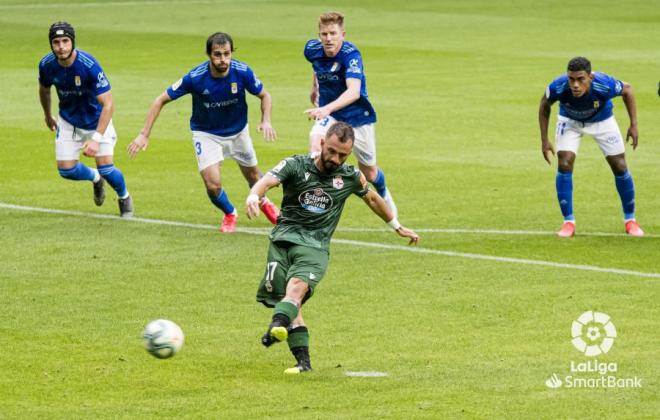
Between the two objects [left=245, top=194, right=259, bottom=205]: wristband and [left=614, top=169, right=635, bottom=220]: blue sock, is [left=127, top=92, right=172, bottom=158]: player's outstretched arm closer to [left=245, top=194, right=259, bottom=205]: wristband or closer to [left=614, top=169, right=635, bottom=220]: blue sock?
[left=245, top=194, right=259, bottom=205]: wristband

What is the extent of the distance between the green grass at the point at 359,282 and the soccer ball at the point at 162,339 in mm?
203

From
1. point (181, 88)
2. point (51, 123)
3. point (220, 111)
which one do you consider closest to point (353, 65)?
point (220, 111)

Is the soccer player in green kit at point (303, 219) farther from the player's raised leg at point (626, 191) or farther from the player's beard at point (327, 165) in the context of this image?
the player's raised leg at point (626, 191)

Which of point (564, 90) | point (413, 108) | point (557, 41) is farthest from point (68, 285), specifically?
point (557, 41)

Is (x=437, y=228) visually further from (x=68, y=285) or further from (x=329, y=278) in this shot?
(x=68, y=285)

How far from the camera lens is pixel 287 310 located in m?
11.1

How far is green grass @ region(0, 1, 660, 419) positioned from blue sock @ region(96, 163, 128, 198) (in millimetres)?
508

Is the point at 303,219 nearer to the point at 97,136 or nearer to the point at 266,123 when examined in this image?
the point at 266,123

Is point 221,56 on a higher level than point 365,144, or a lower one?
higher

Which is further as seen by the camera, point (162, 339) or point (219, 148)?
point (219, 148)

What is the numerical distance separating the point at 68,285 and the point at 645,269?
18.3 ft

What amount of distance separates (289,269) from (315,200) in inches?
23.2

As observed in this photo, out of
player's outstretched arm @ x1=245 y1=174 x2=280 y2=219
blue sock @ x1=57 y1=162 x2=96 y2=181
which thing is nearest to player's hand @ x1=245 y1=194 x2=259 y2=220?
player's outstretched arm @ x1=245 y1=174 x2=280 y2=219

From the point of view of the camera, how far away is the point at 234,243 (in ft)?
55.2
